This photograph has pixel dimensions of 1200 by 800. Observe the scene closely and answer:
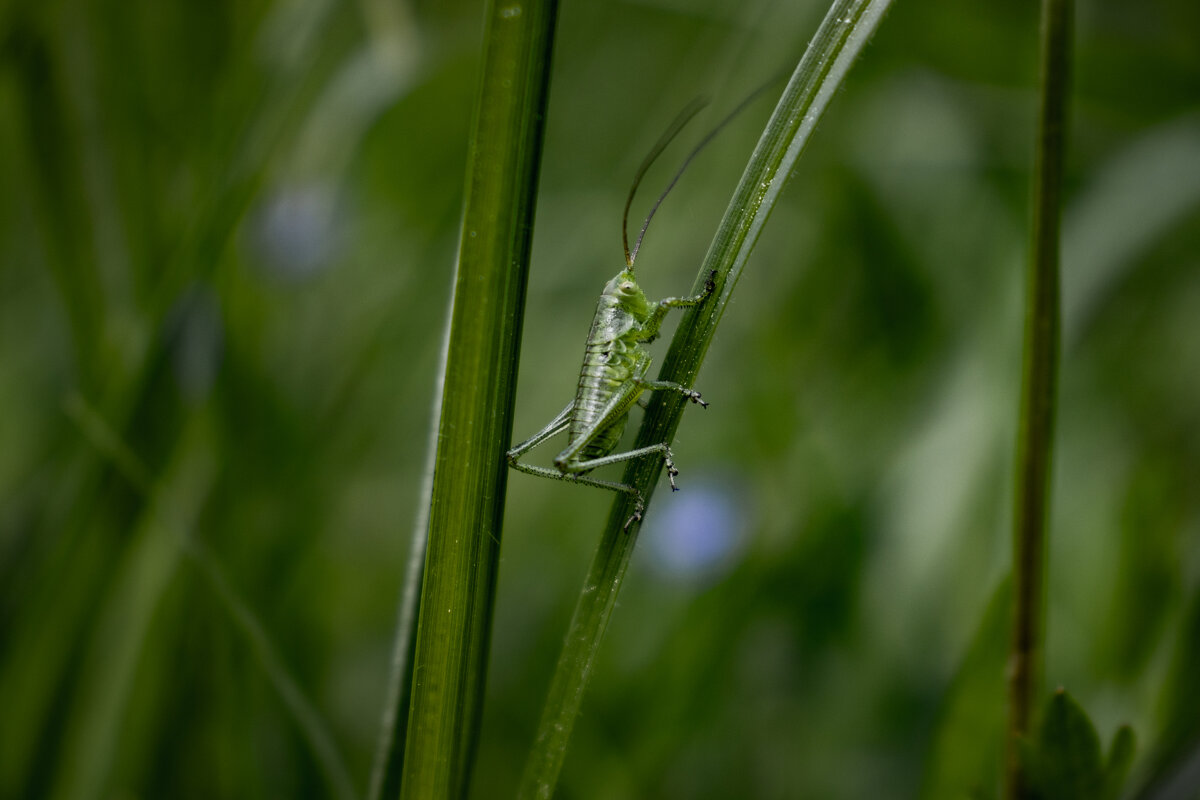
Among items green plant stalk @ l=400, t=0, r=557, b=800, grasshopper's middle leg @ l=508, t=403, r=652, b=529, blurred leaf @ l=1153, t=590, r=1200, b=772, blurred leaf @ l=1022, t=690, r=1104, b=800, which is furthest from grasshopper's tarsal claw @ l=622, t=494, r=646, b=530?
blurred leaf @ l=1153, t=590, r=1200, b=772

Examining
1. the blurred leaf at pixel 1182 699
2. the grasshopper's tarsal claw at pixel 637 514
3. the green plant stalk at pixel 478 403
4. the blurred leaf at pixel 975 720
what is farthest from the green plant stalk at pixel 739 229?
the blurred leaf at pixel 975 720

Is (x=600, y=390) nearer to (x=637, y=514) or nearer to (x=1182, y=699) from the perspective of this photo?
(x=637, y=514)

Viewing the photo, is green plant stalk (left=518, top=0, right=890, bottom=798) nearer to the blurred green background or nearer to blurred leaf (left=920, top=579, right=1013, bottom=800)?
the blurred green background

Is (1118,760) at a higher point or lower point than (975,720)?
higher

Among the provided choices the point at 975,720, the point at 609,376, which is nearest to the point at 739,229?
the point at 609,376

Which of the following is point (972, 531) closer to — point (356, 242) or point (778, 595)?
point (778, 595)

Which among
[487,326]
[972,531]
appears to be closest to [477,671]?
[487,326]

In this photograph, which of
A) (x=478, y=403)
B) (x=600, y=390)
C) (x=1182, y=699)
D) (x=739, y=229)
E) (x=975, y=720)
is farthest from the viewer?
(x=600, y=390)
